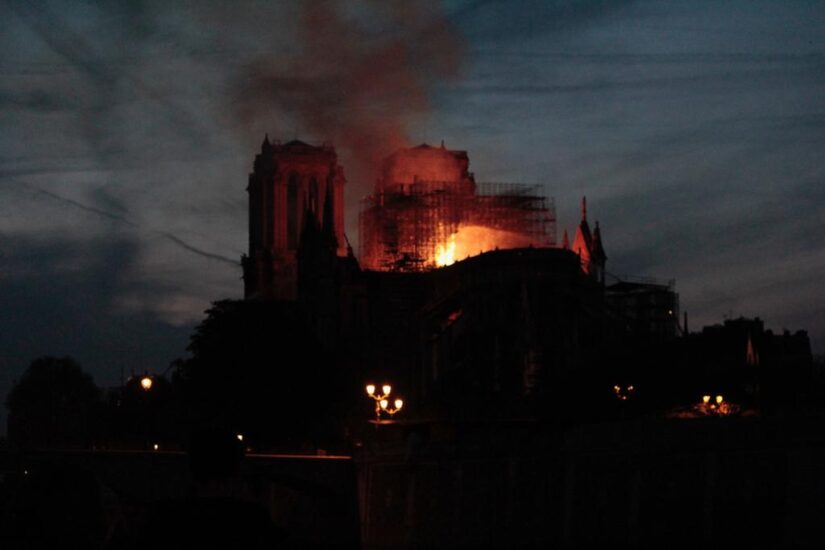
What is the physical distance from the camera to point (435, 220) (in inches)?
5650

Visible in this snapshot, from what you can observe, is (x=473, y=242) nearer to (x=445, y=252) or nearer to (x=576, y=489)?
(x=445, y=252)

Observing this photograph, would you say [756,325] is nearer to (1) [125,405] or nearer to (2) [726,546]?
(1) [125,405]

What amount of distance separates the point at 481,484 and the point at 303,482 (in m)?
7.49

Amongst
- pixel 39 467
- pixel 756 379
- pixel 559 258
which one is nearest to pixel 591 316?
pixel 559 258

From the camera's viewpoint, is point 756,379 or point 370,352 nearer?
point 756,379

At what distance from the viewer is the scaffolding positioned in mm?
142125

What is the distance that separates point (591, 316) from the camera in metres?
115

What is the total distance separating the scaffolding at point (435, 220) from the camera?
5595 inches

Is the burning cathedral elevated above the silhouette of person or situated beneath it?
elevated above

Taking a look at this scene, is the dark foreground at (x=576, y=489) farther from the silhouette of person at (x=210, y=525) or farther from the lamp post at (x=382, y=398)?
the silhouette of person at (x=210, y=525)

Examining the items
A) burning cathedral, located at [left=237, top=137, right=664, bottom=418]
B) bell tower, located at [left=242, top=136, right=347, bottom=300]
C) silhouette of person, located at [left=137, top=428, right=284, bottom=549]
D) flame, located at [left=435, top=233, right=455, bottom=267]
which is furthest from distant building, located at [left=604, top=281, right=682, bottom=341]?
silhouette of person, located at [left=137, top=428, right=284, bottom=549]

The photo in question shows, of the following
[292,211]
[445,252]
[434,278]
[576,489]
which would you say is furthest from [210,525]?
[292,211]

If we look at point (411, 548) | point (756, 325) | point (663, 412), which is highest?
point (756, 325)

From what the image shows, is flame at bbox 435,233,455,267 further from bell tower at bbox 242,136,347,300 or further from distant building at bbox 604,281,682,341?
bell tower at bbox 242,136,347,300
